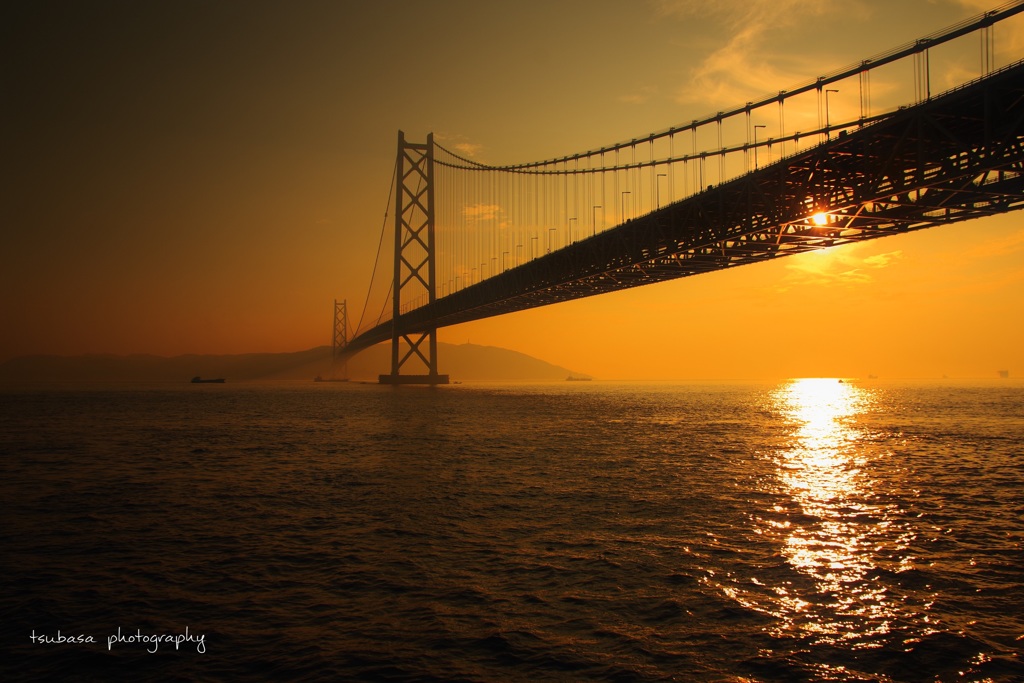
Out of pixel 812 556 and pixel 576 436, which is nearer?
pixel 812 556

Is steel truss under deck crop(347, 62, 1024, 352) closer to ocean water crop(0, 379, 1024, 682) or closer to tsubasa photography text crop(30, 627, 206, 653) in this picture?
ocean water crop(0, 379, 1024, 682)

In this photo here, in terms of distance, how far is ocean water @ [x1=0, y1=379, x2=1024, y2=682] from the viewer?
5.90 meters

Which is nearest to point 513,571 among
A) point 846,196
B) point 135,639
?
point 135,639

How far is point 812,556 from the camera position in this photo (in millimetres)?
8992

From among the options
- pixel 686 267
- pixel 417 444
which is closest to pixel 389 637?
pixel 417 444

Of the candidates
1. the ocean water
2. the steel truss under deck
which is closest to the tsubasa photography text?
the ocean water

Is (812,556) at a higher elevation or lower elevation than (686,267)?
lower

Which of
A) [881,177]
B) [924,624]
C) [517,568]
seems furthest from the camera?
[881,177]

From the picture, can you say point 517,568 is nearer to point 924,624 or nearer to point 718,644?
point 718,644

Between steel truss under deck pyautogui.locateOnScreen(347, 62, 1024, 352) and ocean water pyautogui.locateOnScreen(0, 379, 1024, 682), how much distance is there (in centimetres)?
1052

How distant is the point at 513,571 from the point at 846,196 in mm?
26575

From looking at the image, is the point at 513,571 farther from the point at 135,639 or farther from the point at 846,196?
the point at 846,196

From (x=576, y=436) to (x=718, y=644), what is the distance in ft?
71.0

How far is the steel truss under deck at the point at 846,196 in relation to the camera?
22.4 meters
